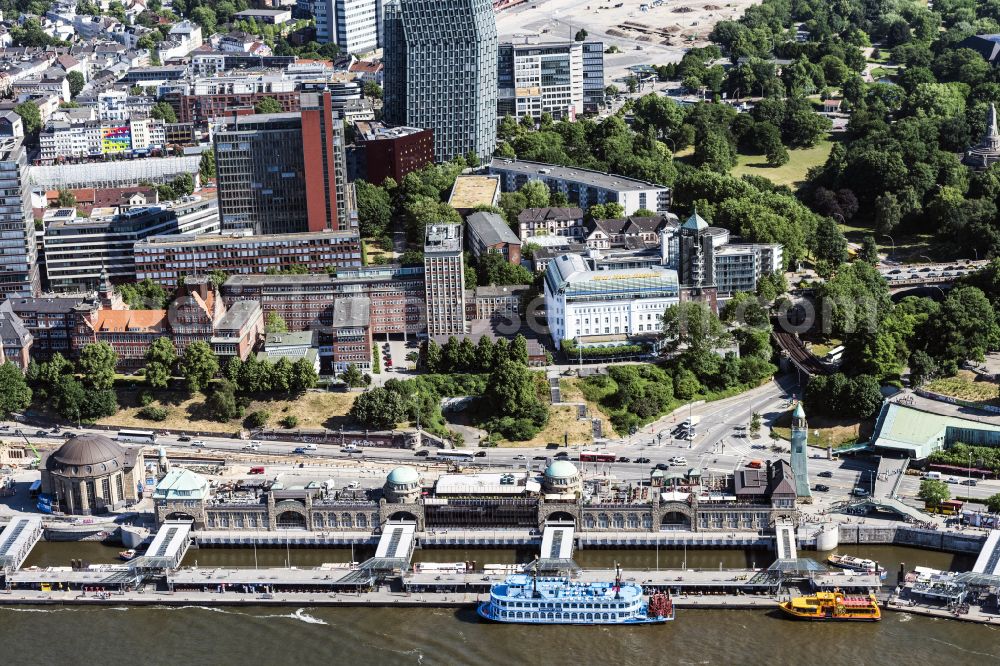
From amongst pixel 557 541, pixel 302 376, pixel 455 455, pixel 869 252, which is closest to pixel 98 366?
pixel 302 376

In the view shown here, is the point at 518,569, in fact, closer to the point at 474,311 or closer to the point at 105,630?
the point at 105,630

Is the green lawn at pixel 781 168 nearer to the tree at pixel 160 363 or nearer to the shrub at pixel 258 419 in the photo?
the shrub at pixel 258 419

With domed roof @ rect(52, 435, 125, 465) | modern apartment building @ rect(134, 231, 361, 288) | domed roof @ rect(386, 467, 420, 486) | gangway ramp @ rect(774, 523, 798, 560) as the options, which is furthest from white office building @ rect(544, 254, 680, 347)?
domed roof @ rect(52, 435, 125, 465)

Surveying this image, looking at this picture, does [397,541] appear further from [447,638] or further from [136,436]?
[136,436]

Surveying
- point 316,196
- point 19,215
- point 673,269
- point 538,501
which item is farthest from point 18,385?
point 673,269

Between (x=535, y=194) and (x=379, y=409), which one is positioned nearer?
(x=379, y=409)

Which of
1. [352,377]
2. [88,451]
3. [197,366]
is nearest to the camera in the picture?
[88,451]
